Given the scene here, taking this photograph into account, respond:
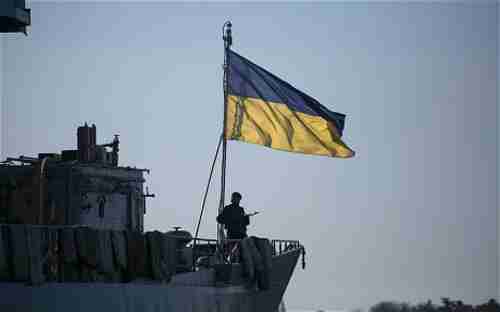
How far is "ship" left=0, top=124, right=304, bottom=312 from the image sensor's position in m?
26.9

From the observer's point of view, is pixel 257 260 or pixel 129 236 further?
pixel 257 260

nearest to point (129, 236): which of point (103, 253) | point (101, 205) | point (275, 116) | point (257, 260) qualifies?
point (103, 253)

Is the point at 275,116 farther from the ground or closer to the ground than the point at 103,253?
farther from the ground

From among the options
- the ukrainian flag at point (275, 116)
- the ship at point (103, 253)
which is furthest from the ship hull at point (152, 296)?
the ukrainian flag at point (275, 116)

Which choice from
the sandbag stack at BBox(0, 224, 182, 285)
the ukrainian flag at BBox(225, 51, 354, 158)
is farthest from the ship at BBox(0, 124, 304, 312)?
the ukrainian flag at BBox(225, 51, 354, 158)

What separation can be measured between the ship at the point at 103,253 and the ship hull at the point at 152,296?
21 millimetres

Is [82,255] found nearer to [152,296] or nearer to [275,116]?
[152,296]

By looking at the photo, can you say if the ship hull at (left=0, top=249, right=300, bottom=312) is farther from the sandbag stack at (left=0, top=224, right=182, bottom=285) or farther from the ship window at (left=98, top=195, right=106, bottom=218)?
the ship window at (left=98, top=195, right=106, bottom=218)

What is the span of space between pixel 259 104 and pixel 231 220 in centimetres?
550

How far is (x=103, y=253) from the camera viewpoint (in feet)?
93.6

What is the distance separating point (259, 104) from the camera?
43.0 metres

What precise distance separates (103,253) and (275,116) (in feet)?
48.9

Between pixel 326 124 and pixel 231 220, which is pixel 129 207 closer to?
pixel 231 220

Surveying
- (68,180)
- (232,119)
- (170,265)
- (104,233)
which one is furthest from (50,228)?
(232,119)
